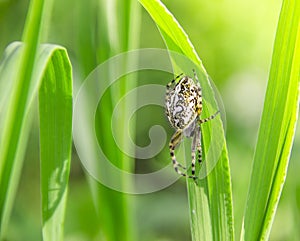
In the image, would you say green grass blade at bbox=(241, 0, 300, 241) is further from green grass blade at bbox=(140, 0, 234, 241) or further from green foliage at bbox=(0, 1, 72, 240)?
green foliage at bbox=(0, 1, 72, 240)

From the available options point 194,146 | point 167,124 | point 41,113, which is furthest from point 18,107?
point 167,124

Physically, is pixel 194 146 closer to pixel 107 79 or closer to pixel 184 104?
pixel 184 104

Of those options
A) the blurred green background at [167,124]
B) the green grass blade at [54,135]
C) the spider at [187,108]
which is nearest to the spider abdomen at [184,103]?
the spider at [187,108]

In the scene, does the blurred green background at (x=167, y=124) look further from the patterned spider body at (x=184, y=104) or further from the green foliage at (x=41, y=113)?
the green foliage at (x=41, y=113)

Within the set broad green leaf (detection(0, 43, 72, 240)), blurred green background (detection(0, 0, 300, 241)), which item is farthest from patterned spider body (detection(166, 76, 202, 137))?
blurred green background (detection(0, 0, 300, 241))

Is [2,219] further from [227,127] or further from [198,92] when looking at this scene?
[227,127]

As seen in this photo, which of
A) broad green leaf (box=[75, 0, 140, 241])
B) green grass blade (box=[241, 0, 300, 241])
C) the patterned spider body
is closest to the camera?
green grass blade (box=[241, 0, 300, 241])
